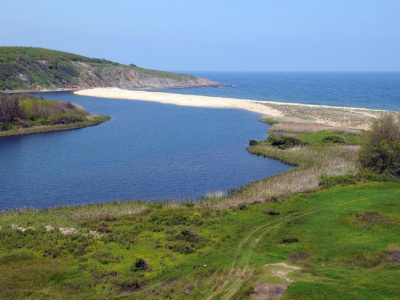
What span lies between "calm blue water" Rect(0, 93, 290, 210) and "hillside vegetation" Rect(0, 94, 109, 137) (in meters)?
4.31

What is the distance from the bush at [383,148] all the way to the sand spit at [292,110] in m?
35.4

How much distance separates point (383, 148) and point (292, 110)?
224 ft

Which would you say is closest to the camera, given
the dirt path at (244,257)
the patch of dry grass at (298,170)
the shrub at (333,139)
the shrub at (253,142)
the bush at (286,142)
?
the dirt path at (244,257)

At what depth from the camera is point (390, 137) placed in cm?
4538

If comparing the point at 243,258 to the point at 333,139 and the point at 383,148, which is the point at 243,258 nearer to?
the point at 383,148

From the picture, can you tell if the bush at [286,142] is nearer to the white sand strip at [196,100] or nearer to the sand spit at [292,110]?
the sand spit at [292,110]

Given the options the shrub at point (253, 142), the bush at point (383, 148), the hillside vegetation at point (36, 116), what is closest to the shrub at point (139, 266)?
the bush at point (383, 148)

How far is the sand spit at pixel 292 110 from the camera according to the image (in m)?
89.9

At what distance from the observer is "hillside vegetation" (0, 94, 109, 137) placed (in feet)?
266

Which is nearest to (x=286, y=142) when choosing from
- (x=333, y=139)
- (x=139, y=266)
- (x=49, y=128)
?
(x=333, y=139)

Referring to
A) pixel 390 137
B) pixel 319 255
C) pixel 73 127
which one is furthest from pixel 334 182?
pixel 73 127

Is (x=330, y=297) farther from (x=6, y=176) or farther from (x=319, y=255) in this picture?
(x=6, y=176)

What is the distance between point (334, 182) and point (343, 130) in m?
36.5

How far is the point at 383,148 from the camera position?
44.8 m
